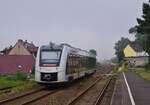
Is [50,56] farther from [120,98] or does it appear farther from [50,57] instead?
[120,98]

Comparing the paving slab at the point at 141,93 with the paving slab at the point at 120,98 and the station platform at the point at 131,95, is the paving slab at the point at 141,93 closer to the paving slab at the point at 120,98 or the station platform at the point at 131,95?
the station platform at the point at 131,95

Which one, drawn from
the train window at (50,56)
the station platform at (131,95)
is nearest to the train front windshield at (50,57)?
the train window at (50,56)

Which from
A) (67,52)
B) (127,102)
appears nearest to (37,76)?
(67,52)

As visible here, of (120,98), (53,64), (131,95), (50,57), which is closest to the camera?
(120,98)

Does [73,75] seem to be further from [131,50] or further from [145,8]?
[131,50]

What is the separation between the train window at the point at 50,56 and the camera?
31.1m

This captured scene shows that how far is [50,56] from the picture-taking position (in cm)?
3134

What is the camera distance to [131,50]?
15650 centimetres

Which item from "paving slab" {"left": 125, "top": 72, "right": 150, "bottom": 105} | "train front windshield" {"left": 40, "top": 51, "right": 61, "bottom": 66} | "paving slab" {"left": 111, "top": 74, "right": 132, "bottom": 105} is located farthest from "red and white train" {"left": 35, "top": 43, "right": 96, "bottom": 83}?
"paving slab" {"left": 125, "top": 72, "right": 150, "bottom": 105}

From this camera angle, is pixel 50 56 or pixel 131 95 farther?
pixel 50 56

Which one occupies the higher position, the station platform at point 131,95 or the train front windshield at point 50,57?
the train front windshield at point 50,57

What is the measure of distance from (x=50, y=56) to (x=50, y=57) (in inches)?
3.7

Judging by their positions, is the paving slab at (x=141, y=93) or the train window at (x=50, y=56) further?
the train window at (x=50, y=56)

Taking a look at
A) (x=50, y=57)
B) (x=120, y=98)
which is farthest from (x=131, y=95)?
(x=50, y=57)
